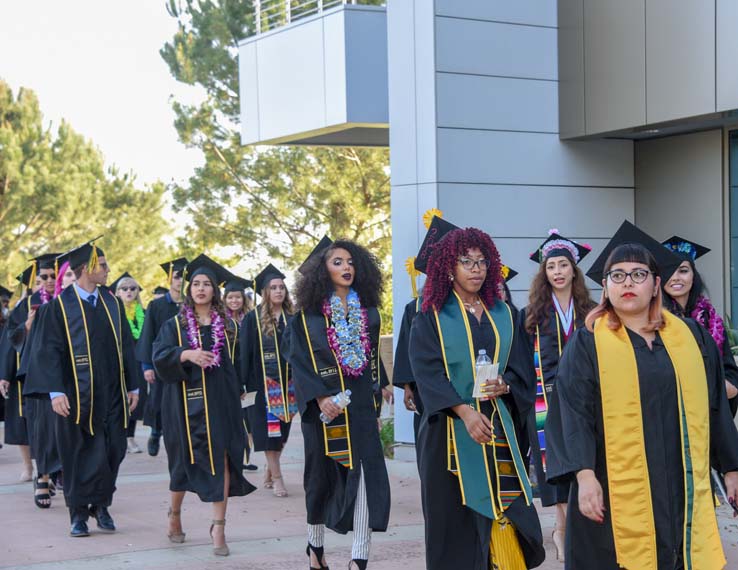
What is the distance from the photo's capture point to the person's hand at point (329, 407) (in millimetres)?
7043

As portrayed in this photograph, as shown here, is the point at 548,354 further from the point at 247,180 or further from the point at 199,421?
the point at 247,180

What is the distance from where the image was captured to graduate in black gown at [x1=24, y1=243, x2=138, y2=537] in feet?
28.6

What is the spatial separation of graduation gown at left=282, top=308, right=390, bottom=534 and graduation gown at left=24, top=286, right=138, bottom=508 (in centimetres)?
216

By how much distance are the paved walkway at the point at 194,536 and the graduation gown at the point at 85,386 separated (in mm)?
438

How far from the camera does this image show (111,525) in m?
8.87

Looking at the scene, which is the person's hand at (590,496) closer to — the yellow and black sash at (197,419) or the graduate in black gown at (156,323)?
the yellow and black sash at (197,419)

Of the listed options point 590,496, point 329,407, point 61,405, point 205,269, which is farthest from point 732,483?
point 61,405

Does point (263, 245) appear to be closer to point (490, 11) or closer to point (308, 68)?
point (308, 68)

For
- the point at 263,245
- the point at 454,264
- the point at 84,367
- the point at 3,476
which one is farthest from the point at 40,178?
the point at 454,264

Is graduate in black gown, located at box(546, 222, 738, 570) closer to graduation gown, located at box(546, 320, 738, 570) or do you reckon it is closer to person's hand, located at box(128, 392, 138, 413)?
graduation gown, located at box(546, 320, 738, 570)

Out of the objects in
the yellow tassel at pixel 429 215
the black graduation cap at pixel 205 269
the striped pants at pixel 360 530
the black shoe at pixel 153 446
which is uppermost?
the yellow tassel at pixel 429 215

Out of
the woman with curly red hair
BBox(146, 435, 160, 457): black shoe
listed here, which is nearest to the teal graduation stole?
the woman with curly red hair

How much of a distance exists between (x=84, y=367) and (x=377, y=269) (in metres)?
2.57

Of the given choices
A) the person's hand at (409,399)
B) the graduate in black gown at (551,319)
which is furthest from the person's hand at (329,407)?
the graduate in black gown at (551,319)
